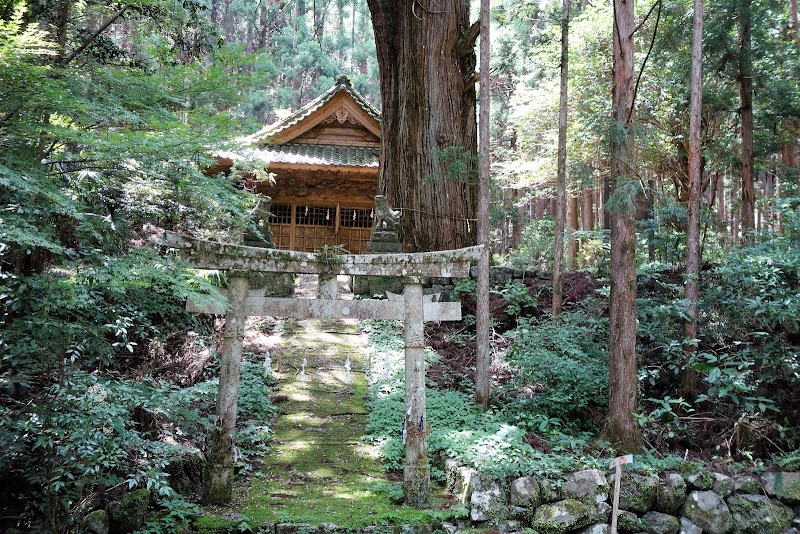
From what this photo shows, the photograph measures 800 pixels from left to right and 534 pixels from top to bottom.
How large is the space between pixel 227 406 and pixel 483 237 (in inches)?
162

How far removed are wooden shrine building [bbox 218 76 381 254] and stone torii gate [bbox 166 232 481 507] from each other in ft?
24.8

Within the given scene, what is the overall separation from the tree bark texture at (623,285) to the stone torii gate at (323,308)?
1.83m

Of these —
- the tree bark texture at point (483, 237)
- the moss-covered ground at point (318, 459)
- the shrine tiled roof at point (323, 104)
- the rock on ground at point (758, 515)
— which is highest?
the shrine tiled roof at point (323, 104)

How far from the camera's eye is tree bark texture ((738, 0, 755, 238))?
36.8ft

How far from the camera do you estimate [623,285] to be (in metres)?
6.83

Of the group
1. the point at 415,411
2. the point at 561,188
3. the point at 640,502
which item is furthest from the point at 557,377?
the point at 561,188

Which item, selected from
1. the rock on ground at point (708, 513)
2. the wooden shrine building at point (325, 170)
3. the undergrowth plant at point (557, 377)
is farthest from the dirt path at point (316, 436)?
the wooden shrine building at point (325, 170)

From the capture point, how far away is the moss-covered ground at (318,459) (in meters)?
5.59

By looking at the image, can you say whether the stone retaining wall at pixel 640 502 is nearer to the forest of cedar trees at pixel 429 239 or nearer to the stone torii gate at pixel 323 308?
the forest of cedar trees at pixel 429 239

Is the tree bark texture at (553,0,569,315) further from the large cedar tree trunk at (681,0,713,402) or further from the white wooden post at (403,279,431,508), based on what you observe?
the white wooden post at (403,279,431,508)

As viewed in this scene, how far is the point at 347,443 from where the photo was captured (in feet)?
23.7

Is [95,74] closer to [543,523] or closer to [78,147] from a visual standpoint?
[78,147]

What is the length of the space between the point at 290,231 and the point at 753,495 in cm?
1202

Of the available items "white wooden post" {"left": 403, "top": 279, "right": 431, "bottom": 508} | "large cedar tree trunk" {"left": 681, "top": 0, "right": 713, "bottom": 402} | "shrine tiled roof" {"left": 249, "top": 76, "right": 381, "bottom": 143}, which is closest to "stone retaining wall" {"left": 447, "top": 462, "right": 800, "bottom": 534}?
"white wooden post" {"left": 403, "top": 279, "right": 431, "bottom": 508}
